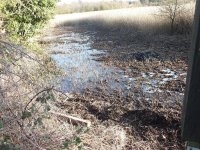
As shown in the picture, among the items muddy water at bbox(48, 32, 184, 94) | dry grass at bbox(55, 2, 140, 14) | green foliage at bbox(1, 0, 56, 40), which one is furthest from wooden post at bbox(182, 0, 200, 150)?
dry grass at bbox(55, 2, 140, 14)

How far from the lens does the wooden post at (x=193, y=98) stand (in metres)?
1.40

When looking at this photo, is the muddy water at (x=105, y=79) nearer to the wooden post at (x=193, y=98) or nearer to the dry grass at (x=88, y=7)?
the wooden post at (x=193, y=98)

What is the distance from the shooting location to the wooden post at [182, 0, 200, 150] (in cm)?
140

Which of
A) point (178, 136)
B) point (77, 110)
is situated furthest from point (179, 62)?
point (178, 136)

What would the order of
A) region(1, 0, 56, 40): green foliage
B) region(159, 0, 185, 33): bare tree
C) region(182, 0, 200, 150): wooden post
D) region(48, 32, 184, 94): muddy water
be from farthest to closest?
region(159, 0, 185, 33): bare tree
region(1, 0, 56, 40): green foliage
region(48, 32, 184, 94): muddy water
region(182, 0, 200, 150): wooden post

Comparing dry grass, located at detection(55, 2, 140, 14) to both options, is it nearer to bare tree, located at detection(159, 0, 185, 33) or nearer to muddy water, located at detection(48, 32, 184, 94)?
bare tree, located at detection(159, 0, 185, 33)

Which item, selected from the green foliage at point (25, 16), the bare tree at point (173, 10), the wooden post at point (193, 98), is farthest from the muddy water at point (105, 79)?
the bare tree at point (173, 10)

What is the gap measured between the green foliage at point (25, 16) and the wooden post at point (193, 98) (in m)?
9.39

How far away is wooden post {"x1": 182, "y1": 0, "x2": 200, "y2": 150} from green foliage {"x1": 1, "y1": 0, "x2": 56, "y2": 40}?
9393mm

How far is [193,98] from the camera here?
57.6 inches

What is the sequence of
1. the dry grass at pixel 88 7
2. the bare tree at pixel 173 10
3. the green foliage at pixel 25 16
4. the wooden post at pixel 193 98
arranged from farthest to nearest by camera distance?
the dry grass at pixel 88 7 → the bare tree at pixel 173 10 → the green foliage at pixel 25 16 → the wooden post at pixel 193 98

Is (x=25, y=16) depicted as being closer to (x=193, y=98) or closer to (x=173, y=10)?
(x=173, y=10)

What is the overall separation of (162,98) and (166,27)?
13237mm

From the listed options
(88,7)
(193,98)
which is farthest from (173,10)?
(88,7)
